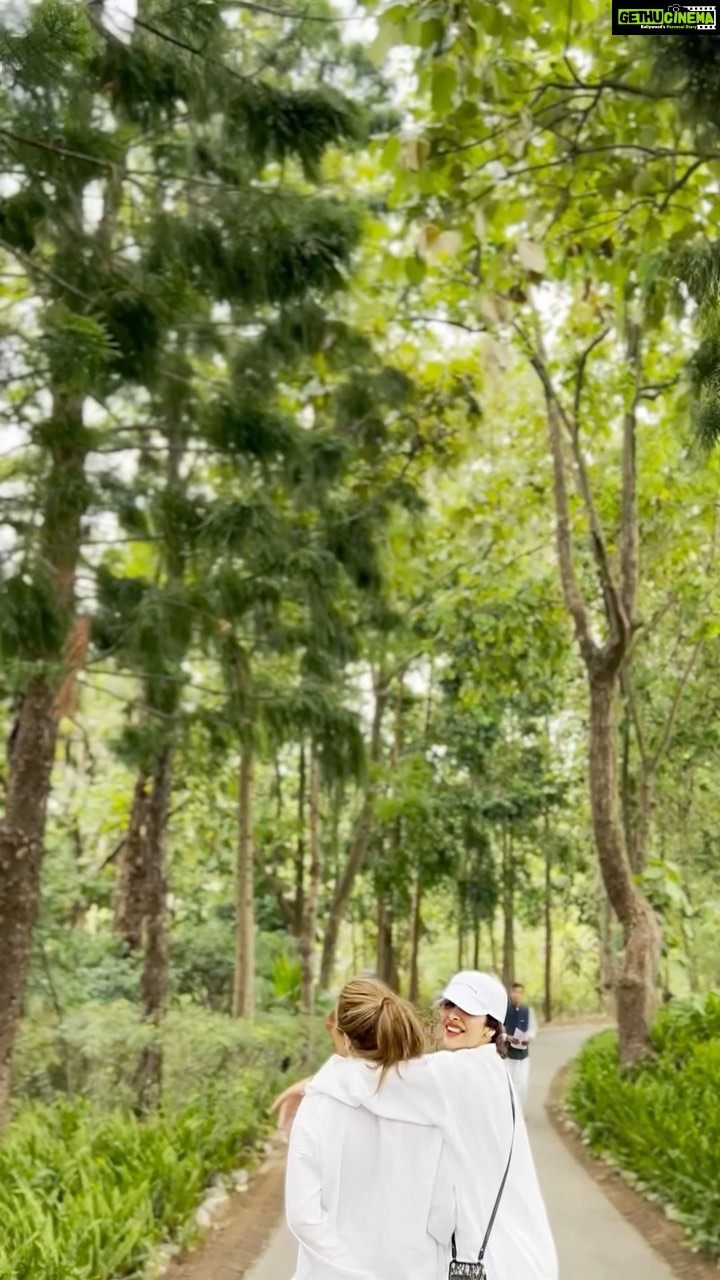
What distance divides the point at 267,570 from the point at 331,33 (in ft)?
13.4

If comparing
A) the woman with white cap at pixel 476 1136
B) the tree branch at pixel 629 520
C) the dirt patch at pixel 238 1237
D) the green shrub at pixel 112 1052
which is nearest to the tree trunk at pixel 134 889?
Result: the green shrub at pixel 112 1052

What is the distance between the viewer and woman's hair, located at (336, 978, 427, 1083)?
2818 mm

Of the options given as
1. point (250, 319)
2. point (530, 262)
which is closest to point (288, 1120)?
point (530, 262)

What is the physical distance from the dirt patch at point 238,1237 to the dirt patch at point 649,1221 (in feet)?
8.92

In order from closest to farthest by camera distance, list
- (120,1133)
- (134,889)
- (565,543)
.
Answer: (120,1133), (565,543), (134,889)

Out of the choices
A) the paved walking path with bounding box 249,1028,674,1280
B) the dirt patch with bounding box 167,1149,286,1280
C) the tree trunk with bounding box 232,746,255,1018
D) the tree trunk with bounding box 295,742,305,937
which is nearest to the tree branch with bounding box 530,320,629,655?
the tree trunk with bounding box 232,746,255,1018

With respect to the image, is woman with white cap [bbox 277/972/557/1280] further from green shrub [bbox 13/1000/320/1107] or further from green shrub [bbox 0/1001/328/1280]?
green shrub [bbox 13/1000/320/1107]

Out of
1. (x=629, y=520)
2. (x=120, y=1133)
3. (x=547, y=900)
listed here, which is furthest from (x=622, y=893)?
(x=547, y=900)

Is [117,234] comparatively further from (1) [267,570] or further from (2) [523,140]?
(2) [523,140]

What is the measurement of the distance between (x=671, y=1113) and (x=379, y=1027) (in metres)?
7.44

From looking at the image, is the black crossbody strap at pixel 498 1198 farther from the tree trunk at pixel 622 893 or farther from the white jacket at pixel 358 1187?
the tree trunk at pixel 622 893

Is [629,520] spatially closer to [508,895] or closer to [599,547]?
[599,547]

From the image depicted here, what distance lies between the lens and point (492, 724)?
25.3m

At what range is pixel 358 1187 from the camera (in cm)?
274
